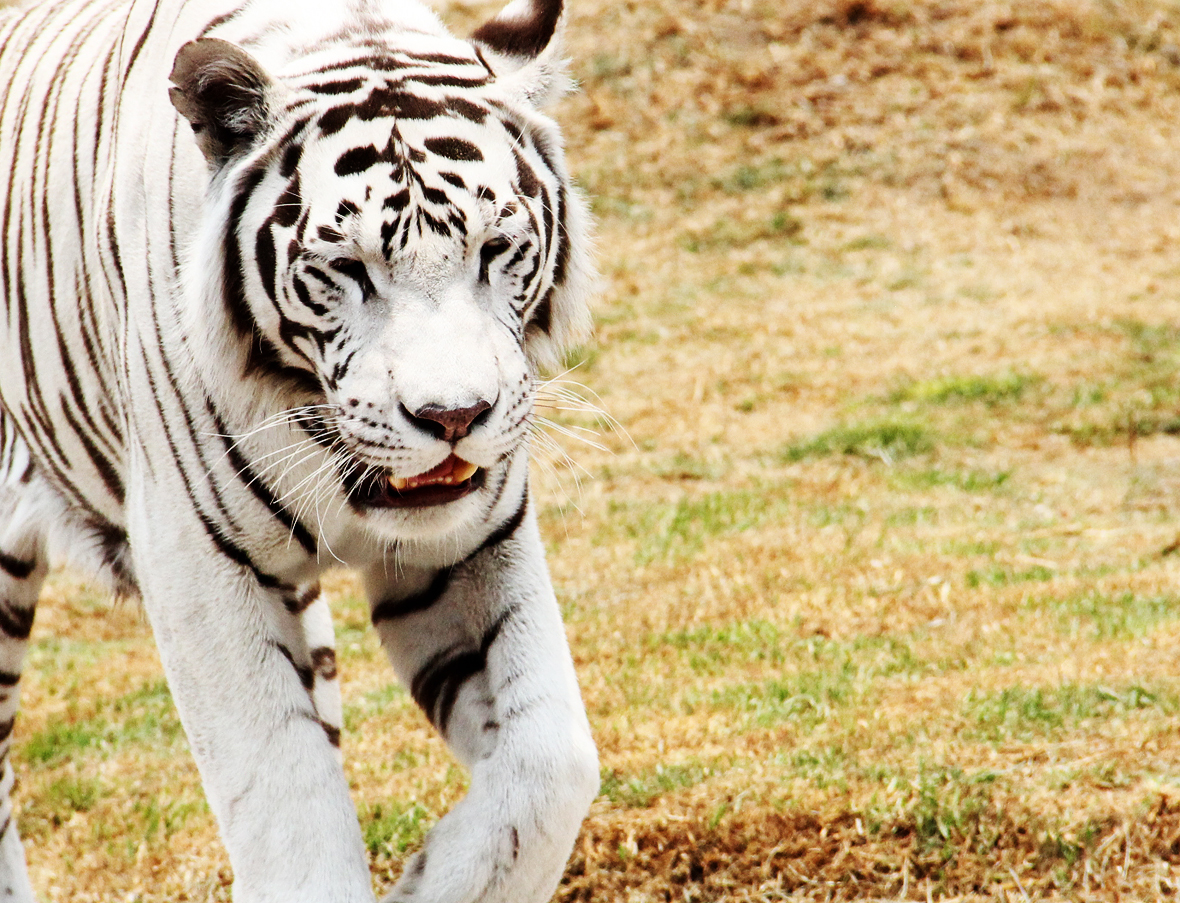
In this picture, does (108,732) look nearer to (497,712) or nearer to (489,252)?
(497,712)

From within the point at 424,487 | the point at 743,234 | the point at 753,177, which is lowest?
the point at 743,234

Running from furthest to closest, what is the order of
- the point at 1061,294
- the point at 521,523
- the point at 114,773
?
1. the point at 1061,294
2. the point at 114,773
3. the point at 521,523

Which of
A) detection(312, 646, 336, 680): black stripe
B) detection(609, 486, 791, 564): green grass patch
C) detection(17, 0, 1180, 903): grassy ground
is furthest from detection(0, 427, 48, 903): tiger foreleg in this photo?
detection(609, 486, 791, 564): green grass patch

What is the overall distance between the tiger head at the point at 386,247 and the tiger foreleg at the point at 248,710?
0.29 m

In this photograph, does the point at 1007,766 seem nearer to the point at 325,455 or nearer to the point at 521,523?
the point at 521,523

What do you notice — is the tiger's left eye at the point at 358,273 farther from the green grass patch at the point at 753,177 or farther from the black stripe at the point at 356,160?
the green grass patch at the point at 753,177

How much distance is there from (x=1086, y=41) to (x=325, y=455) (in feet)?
37.9

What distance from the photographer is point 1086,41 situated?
12570 mm

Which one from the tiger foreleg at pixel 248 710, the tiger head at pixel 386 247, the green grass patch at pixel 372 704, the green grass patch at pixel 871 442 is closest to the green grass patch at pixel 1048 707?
the green grass patch at pixel 372 704

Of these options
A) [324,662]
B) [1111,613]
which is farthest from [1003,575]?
[324,662]

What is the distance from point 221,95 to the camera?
8.09ft

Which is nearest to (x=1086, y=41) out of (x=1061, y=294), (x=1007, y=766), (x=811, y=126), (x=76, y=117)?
(x=811, y=126)

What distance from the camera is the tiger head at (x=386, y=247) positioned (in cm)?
235

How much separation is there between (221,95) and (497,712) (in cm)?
Answer: 118
